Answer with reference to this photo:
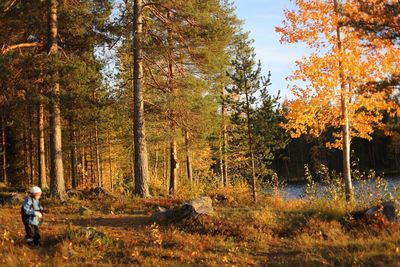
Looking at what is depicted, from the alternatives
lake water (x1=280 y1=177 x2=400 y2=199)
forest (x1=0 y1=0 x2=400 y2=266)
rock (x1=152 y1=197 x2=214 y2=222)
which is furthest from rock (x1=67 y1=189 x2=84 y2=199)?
lake water (x1=280 y1=177 x2=400 y2=199)

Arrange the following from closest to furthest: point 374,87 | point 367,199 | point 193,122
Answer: point 374,87 < point 367,199 < point 193,122

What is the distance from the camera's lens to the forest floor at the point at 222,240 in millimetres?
8055

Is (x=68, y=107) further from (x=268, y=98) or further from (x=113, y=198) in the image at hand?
(x=268, y=98)

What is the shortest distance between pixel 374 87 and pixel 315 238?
3881mm

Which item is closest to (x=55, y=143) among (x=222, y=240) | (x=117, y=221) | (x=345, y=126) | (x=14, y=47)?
(x=14, y=47)

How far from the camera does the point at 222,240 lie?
9.45 meters

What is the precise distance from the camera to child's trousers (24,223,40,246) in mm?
9383

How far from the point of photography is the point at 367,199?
488 inches

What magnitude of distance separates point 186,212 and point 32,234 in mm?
4119

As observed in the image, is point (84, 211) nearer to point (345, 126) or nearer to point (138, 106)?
point (138, 106)

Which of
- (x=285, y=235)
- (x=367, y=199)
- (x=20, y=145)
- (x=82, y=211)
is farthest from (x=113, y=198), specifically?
(x=20, y=145)

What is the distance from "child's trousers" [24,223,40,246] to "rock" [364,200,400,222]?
834cm

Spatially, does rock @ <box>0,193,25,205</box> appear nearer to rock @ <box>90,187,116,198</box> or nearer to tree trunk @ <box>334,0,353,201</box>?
rock @ <box>90,187,116,198</box>

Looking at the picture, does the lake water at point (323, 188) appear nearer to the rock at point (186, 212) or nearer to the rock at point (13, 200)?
the rock at point (186, 212)
